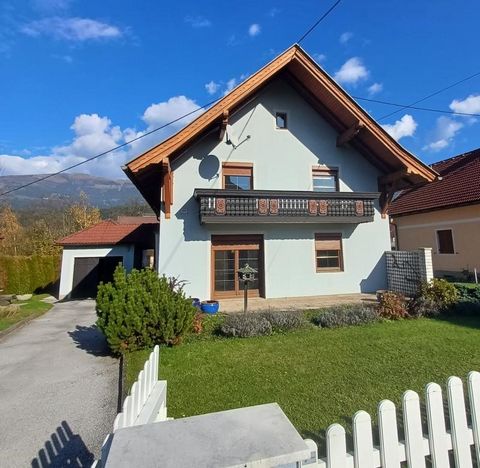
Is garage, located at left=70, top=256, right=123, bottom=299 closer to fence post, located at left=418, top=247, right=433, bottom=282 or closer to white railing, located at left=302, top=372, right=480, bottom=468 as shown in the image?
fence post, located at left=418, top=247, right=433, bottom=282

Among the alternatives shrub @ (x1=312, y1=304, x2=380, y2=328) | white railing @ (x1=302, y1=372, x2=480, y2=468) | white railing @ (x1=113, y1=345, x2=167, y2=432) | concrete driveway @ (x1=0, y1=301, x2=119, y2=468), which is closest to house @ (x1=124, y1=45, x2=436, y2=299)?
shrub @ (x1=312, y1=304, x2=380, y2=328)

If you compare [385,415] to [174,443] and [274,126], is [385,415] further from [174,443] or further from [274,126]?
[274,126]

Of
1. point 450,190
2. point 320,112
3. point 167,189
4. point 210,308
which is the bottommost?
point 210,308

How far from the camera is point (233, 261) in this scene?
11898 millimetres

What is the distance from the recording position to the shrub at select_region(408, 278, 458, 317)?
28.1 feet

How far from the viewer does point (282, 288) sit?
1191 centimetres

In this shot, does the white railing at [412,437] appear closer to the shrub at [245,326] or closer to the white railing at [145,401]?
the white railing at [145,401]

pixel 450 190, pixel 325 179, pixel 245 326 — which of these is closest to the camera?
pixel 245 326

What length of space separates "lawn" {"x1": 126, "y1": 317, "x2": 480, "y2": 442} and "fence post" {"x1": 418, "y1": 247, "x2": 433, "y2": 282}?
280 cm

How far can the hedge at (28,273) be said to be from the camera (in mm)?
19031

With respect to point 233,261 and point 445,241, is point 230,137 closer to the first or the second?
point 233,261

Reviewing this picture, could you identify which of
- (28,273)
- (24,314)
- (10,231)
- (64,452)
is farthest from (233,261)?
(10,231)

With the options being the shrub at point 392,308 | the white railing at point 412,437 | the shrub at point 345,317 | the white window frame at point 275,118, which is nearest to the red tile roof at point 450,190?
the white window frame at point 275,118

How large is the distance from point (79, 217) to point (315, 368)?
Answer: 118ft
